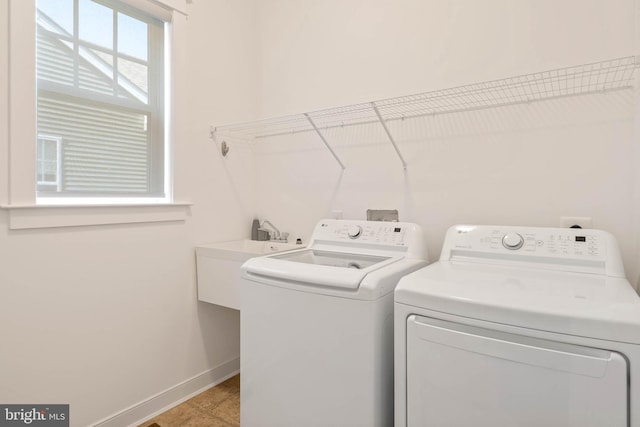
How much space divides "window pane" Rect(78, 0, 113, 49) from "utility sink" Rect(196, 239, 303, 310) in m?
1.21

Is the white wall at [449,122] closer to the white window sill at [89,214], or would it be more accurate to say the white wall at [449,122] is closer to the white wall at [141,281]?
the white wall at [141,281]

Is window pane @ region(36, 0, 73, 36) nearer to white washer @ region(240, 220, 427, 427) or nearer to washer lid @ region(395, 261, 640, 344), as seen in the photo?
white washer @ region(240, 220, 427, 427)

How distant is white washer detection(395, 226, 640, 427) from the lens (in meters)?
0.88

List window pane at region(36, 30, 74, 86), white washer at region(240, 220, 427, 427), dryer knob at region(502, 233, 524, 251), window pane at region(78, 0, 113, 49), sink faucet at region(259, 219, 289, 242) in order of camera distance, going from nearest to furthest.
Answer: white washer at region(240, 220, 427, 427), dryer knob at region(502, 233, 524, 251), window pane at region(36, 30, 74, 86), window pane at region(78, 0, 113, 49), sink faucet at region(259, 219, 289, 242)

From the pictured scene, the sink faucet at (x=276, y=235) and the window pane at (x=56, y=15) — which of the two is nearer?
the window pane at (x=56, y=15)

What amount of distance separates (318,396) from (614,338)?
3.06ft

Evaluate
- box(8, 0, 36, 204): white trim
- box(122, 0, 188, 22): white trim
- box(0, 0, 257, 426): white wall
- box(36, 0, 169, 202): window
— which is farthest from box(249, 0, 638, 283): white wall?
box(8, 0, 36, 204): white trim

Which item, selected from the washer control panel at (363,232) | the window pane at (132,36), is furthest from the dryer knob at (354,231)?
the window pane at (132,36)

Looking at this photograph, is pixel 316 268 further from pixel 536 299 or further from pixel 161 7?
pixel 161 7

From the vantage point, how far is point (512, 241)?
1.48m

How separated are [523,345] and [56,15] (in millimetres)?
2284

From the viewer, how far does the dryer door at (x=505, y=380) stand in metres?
0.89

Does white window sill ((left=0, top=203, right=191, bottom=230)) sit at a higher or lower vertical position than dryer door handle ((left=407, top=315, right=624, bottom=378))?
higher

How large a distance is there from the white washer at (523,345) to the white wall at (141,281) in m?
1.43
